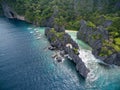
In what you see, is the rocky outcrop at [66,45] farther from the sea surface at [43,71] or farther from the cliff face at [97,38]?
the cliff face at [97,38]

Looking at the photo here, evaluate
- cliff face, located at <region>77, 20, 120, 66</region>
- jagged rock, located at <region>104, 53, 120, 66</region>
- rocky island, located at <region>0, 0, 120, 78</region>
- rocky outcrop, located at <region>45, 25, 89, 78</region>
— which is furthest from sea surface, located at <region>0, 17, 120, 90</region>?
jagged rock, located at <region>104, 53, 120, 66</region>

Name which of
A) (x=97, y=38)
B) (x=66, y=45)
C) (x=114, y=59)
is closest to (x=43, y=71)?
(x=66, y=45)

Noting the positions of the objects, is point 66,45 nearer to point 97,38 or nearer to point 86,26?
point 97,38

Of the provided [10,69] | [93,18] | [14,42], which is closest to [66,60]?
[10,69]

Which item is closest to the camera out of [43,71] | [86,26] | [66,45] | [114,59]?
[43,71]

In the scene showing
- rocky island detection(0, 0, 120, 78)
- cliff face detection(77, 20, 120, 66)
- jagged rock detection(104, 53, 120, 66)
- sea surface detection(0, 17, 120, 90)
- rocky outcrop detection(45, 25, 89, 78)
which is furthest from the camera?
rocky island detection(0, 0, 120, 78)

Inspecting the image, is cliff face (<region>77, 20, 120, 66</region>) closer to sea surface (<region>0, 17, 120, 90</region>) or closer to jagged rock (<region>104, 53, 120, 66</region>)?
jagged rock (<region>104, 53, 120, 66</region>)
